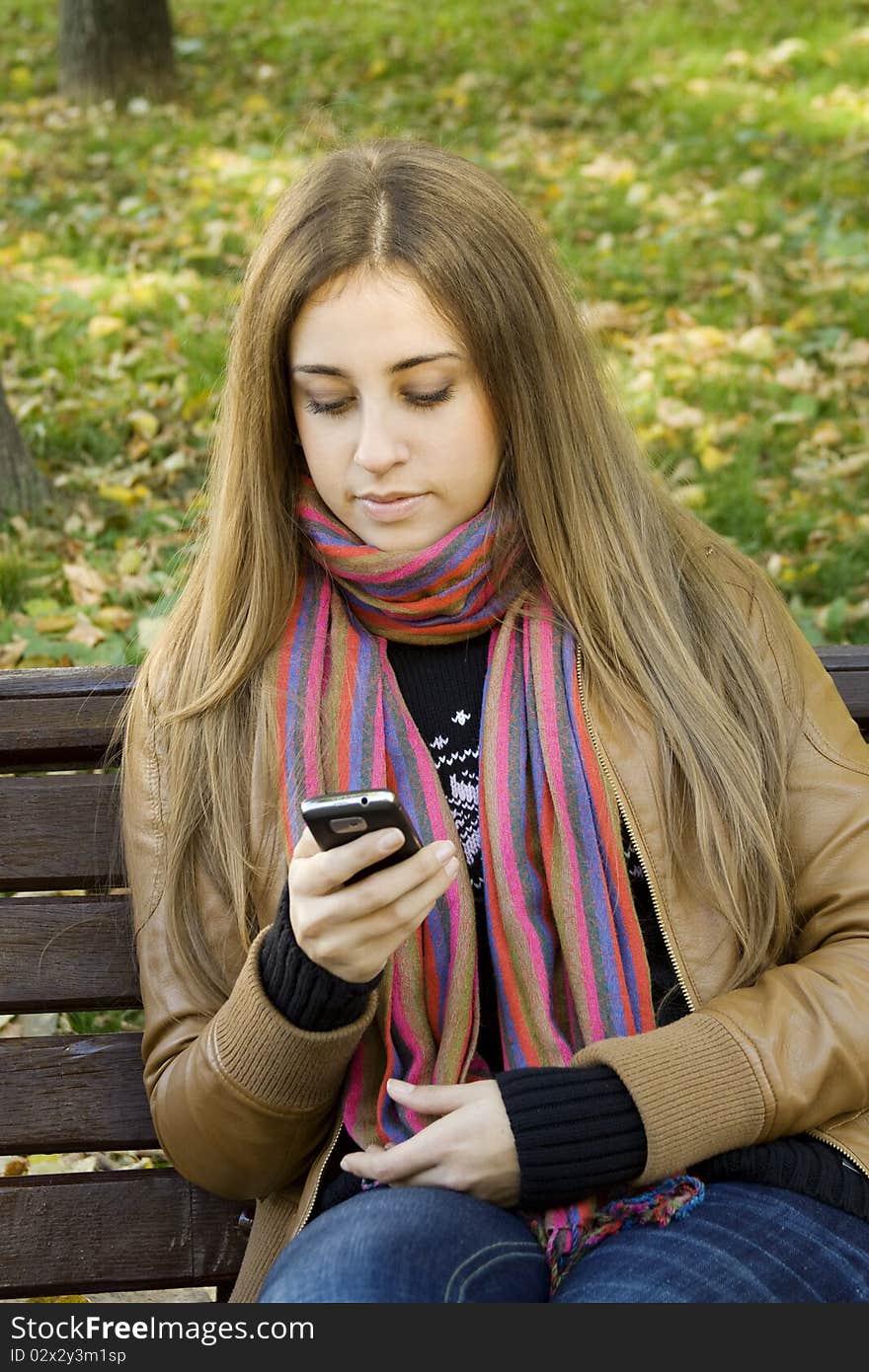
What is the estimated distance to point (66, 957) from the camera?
98.3 inches

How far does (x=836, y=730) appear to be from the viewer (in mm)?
2307

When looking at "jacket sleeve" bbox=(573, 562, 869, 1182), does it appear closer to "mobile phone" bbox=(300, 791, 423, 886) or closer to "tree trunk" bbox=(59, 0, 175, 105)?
"mobile phone" bbox=(300, 791, 423, 886)

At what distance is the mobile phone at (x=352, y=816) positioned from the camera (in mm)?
1779

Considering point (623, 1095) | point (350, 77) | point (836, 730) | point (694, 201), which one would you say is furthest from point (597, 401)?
point (350, 77)

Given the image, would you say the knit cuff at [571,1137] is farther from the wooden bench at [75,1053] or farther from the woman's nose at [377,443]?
the woman's nose at [377,443]

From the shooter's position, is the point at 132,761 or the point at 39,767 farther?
the point at 39,767

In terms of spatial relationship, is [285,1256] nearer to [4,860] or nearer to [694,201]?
[4,860]

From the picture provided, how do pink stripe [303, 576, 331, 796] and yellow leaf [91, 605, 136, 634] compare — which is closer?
pink stripe [303, 576, 331, 796]

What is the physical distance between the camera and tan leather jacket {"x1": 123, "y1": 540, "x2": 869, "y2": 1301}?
2012 millimetres

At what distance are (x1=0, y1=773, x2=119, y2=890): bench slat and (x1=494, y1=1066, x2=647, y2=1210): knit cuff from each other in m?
0.85

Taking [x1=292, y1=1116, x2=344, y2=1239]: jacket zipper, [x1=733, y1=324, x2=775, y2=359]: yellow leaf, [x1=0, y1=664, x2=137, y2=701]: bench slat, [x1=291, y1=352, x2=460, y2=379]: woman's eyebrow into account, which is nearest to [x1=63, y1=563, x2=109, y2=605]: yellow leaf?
[x1=0, y1=664, x2=137, y2=701]: bench slat

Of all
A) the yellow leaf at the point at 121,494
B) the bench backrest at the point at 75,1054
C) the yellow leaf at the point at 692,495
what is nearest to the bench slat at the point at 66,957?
the bench backrest at the point at 75,1054

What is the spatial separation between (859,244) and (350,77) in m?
3.73

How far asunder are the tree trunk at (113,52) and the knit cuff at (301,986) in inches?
293
